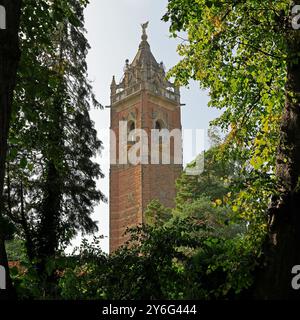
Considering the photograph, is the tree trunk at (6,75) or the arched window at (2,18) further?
the arched window at (2,18)

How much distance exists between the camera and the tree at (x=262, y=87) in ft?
16.9

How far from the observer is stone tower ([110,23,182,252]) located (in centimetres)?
4353

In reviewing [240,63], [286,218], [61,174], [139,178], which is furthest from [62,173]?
[139,178]

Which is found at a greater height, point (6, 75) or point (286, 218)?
point (6, 75)

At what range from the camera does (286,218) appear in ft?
17.0

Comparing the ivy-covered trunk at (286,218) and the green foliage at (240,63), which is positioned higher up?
the green foliage at (240,63)

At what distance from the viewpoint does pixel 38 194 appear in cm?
1512

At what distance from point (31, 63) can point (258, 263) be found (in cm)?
384

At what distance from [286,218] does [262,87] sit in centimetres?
401

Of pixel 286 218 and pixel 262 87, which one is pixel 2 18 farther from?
pixel 262 87

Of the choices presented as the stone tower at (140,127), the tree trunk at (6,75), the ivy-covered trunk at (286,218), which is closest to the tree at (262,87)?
the ivy-covered trunk at (286,218)

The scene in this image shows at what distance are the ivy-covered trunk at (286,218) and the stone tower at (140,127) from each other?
1434 inches

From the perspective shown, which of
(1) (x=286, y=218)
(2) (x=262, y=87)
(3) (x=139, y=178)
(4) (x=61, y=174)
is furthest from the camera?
(3) (x=139, y=178)

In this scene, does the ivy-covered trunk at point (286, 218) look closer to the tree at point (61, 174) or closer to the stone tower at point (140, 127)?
the tree at point (61, 174)
